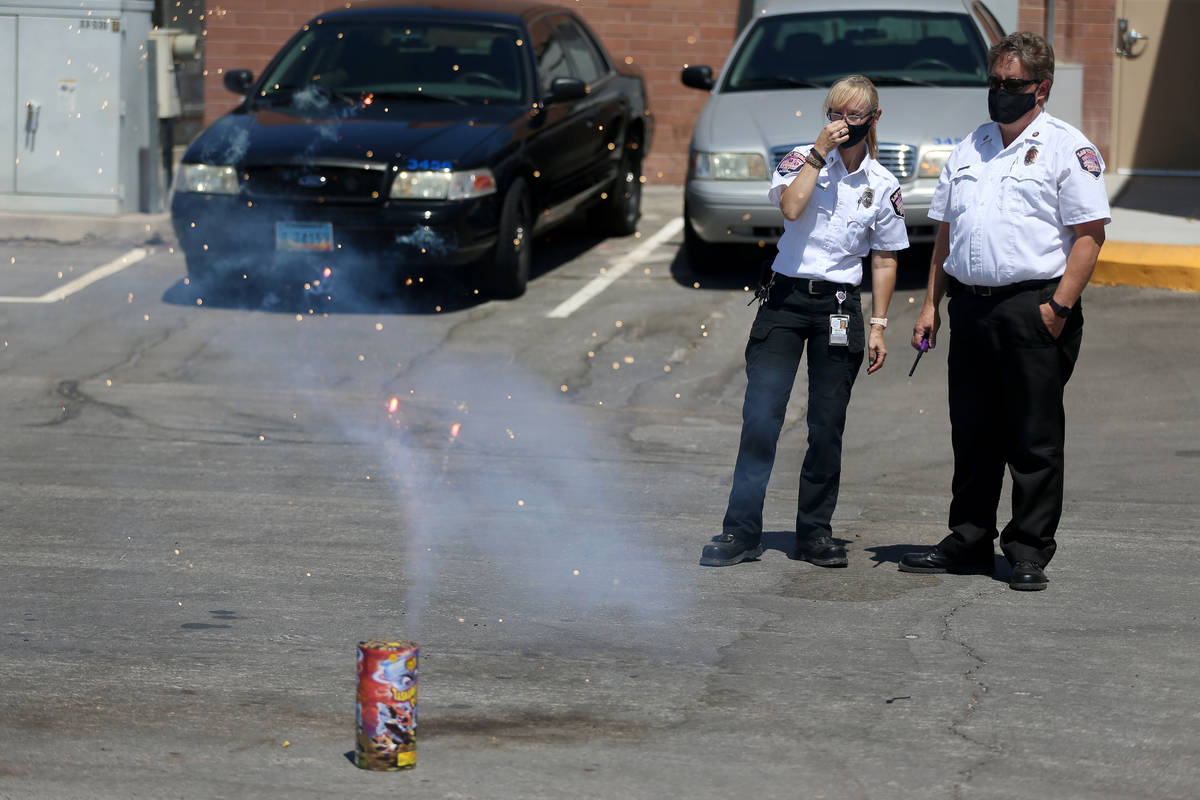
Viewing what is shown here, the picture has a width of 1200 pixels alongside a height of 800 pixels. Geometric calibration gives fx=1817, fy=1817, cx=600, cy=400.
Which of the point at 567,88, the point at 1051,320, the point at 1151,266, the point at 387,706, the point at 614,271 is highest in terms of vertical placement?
the point at 567,88

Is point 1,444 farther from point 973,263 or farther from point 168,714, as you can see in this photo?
point 973,263

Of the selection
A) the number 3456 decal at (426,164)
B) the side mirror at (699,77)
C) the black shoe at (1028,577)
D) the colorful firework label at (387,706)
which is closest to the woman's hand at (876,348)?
the black shoe at (1028,577)

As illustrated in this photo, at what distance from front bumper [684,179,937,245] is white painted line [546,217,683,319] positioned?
90 centimetres

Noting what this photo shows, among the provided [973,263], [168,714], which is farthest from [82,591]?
[973,263]

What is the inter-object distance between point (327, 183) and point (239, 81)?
1.97m

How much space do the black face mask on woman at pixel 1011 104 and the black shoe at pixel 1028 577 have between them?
1.51 metres

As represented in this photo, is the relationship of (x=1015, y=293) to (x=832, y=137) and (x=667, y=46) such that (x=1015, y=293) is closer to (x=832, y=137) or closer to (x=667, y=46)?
(x=832, y=137)

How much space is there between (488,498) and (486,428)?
1.36 meters

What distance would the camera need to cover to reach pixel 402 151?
438 inches

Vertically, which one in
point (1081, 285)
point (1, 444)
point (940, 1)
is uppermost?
point (940, 1)

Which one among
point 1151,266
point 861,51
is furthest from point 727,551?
point 861,51

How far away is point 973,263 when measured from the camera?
608 cm

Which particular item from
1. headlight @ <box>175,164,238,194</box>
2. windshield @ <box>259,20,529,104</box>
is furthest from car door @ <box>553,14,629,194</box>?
headlight @ <box>175,164,238,194</box>

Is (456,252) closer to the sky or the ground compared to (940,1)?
closer to the ground
